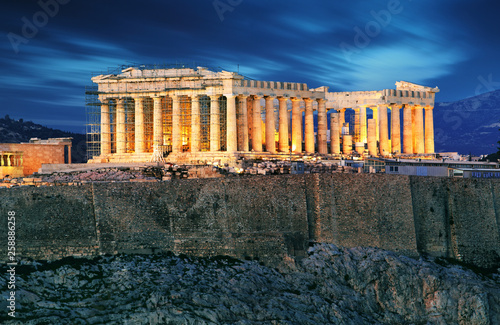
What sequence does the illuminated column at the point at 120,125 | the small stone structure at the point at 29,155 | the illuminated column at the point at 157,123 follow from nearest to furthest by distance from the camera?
1. the small stone structure at the point at 29,155
2. the illuminated column at the point at 157,123
3. the illuminated column at the point at 120,125

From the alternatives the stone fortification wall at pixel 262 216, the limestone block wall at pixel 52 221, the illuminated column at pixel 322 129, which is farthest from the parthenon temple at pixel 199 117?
the limestone block wall at pixel 52 221

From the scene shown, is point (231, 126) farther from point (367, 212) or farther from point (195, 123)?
point (367, 212)

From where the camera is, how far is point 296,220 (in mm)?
43688

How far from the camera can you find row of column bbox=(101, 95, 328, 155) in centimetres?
7150

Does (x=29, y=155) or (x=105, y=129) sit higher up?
(x=105, y=129)

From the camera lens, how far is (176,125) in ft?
240

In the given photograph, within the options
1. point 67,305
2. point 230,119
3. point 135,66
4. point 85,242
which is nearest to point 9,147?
point 135,66

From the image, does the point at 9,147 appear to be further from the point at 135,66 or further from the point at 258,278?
the point at 258,278

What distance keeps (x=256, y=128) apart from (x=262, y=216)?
3089 centimetres

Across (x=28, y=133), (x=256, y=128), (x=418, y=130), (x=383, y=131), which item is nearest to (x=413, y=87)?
(x=418, y=130)

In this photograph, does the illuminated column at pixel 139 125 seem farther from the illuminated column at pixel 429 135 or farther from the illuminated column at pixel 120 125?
the illuminated column at pixel 429 135

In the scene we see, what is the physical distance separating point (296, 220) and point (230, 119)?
2937 centimetres

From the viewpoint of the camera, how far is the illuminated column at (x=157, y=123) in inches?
2908

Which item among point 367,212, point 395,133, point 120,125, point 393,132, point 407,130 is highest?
point 120,125
